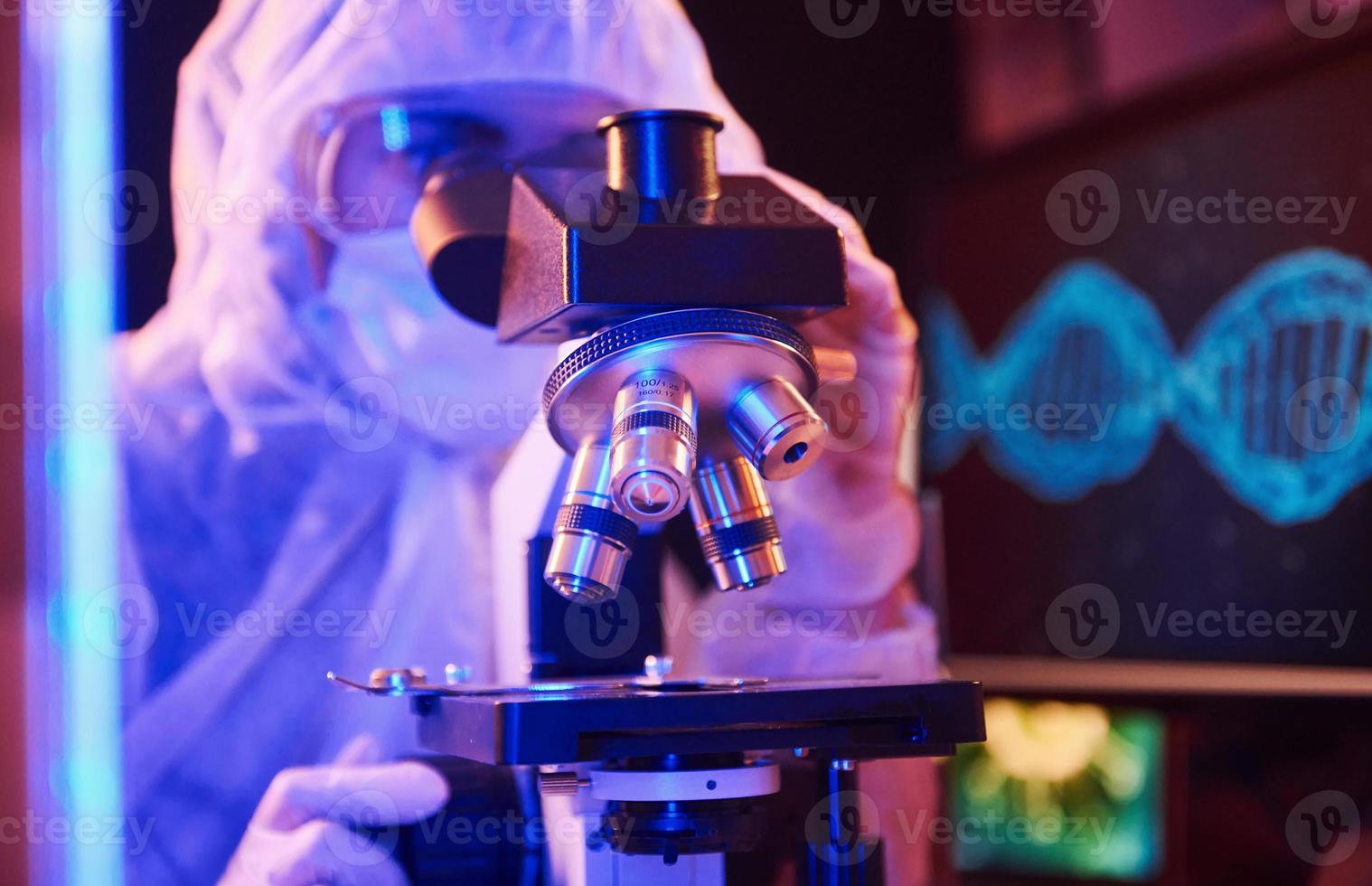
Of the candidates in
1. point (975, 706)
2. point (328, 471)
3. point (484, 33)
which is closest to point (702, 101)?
point (484, 33)

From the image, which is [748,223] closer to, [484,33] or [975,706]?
[975,706]

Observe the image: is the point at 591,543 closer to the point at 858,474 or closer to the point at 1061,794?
the point at 858,474

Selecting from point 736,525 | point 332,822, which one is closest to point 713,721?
point 736,525

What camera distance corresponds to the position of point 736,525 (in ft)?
3.66

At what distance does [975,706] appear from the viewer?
3.65 feet

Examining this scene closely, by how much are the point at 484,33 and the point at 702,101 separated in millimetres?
312

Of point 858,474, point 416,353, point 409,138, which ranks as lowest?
point 858,474

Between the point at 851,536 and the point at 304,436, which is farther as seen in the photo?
Answer: the point at 851,536

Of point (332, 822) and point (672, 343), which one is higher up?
point (672, 343)

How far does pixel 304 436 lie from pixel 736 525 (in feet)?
Result: 2.40

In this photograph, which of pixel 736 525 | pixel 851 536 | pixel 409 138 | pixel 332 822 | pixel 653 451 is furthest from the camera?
pixel 851 536

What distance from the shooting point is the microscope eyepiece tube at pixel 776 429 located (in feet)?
3.48

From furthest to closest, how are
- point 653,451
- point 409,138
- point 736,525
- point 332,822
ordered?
point 409,138 → point 332,822 → point 736,525 → point 653,451

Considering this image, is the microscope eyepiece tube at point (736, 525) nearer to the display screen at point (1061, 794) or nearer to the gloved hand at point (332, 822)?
the gloved hand at point (332, 822)
